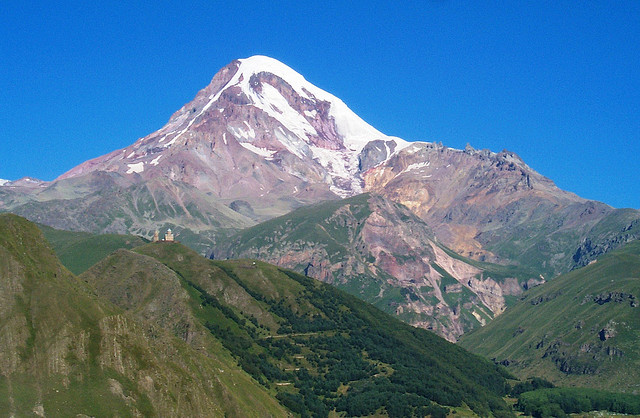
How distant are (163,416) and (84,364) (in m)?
20.3

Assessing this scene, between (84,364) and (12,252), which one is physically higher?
(12,252)

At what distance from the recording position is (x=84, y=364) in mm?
183500

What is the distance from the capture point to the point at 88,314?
19538cm

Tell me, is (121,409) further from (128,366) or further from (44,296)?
(44,296)

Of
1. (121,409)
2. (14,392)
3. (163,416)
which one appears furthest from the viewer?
(163,416)

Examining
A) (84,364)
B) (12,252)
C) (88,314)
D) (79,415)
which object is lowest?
(79,415)

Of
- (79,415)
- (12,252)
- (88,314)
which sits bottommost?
(79,415)

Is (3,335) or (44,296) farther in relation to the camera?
(44,296)

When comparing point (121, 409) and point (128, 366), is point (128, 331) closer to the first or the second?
point (128, 366)

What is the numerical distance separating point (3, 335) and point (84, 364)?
661 inches

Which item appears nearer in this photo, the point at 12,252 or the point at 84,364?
the point at 84,364

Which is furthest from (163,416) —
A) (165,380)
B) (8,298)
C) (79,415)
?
(8,298)

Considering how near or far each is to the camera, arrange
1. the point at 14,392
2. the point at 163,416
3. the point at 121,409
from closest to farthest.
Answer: the point at 14,392, the point at 121,409, the point at 163,416

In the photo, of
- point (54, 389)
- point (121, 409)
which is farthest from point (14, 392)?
point (121, 409)
